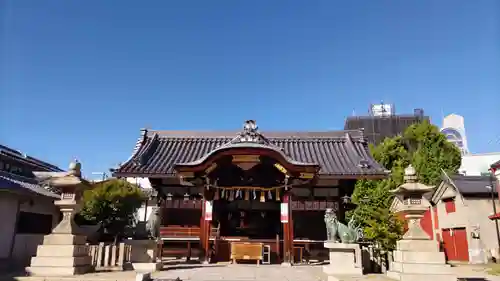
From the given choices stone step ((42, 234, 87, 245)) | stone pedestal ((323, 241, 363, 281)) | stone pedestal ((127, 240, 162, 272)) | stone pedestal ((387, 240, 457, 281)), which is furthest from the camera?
stone pedestal ((127, 240, 162, 272))

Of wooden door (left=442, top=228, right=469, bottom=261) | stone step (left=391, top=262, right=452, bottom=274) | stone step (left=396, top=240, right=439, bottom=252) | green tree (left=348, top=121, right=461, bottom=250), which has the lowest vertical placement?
wooden door (left=442, top=228, right=469, bottom=261)

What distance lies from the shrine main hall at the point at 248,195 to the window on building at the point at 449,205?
15.8 metres

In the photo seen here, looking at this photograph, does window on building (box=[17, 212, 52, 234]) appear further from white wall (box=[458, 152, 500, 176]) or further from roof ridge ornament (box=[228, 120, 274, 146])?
white wall (box=[458, 152, 500, 176])

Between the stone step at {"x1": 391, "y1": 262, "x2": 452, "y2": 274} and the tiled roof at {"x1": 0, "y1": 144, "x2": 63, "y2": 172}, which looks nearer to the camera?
the stone step at {"x1": 391, "y1": 262, "x2": 452, "y2": 274}

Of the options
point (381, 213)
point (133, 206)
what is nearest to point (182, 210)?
point (133, 206)

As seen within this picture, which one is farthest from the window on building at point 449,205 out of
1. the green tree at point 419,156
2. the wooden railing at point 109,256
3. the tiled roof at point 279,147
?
the wooden railing at point 109,256

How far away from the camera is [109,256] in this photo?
12.4 meters

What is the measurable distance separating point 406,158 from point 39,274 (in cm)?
3569

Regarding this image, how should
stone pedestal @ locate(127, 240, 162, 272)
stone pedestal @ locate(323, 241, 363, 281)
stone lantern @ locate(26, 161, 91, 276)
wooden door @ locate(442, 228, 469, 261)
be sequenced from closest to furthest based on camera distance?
stone lantern @ locate(26, 161, 91, 276) → stone pedestal @ locate(323, 241, 363, 281) → stone pedestal @ locate(127, 240, 162, 272) → wooden door @ locate(442, 228, 469, 261)

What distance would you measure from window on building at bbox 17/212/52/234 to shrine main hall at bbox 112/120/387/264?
21.9ft

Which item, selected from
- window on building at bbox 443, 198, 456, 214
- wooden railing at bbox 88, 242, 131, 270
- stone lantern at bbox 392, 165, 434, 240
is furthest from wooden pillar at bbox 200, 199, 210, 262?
window on building at bbox 443, 198, 456, 214

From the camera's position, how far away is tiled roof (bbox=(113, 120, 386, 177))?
16.9m

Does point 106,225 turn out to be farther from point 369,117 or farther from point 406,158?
point 369,117

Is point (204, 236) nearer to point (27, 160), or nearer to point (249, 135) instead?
point (249, 135)
